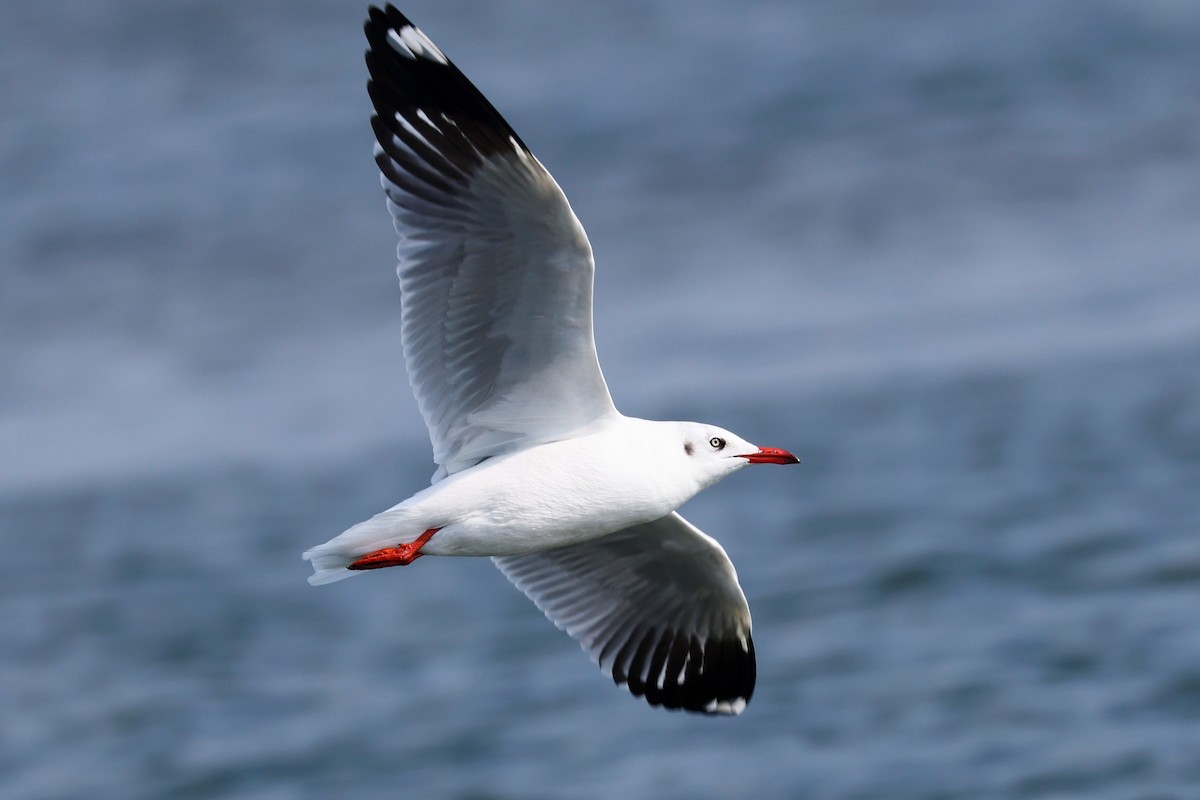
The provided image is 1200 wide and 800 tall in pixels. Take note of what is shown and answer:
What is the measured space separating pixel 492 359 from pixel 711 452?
3.28ft

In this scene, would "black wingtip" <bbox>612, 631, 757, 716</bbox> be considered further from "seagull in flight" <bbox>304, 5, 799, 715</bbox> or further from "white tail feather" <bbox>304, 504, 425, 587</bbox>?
"white tail feather" <bbox>304, 504, 425, 587</bbox>

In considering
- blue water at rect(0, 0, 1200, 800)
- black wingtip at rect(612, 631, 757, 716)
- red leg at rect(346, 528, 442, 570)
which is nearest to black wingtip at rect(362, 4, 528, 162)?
red leg at rect(346, 528, 442, 570)

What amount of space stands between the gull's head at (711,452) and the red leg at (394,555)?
3.69ft

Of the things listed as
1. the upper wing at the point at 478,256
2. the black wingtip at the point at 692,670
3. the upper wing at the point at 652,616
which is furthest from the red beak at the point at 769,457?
the black wingtip at the point at 692,670

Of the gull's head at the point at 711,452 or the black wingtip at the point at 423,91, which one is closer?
the black wingtip at the point at 423,91

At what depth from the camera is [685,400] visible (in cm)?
1864

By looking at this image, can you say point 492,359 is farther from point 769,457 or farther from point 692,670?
point 692,670

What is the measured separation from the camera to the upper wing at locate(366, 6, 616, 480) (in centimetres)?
794

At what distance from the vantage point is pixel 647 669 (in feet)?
31.9

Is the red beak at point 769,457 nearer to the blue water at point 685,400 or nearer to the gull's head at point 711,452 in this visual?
the gull's head at point 711,452

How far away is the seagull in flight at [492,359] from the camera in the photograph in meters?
7.99

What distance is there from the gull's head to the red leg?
44.2 inches

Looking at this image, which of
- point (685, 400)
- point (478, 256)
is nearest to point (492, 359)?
point (478, 256)

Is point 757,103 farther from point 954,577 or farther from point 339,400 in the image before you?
point 954,577
